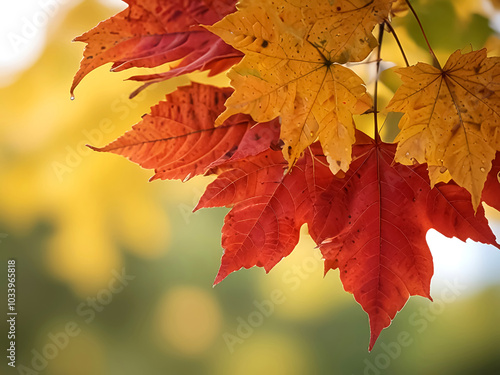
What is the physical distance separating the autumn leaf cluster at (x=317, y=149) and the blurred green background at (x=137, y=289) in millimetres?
829

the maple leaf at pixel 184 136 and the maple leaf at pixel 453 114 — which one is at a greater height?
the maple leaf at pixel 453 114

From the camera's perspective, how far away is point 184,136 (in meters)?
0.30

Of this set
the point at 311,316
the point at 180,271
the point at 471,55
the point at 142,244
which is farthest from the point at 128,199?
the point at 471,55

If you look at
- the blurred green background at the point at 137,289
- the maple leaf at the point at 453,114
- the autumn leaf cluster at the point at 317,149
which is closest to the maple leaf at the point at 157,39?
the autumn leaf cluster at the point at 317,149

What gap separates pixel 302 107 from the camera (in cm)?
23

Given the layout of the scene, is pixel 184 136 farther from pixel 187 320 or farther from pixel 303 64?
pixel 187 320

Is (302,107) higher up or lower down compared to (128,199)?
lower down

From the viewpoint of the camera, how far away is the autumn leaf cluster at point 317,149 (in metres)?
0.23

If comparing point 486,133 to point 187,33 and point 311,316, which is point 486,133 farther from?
point 311,316

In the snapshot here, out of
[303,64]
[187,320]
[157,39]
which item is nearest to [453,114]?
[303,64]

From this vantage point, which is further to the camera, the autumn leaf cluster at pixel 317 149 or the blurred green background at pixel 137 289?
the blurred green background at pixel 137 289

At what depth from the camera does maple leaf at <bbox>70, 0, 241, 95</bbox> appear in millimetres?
273

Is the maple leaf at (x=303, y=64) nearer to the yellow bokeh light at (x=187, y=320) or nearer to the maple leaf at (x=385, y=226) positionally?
the maple leaf at (x=385, y=226)

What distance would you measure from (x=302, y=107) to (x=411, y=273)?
148 mm
